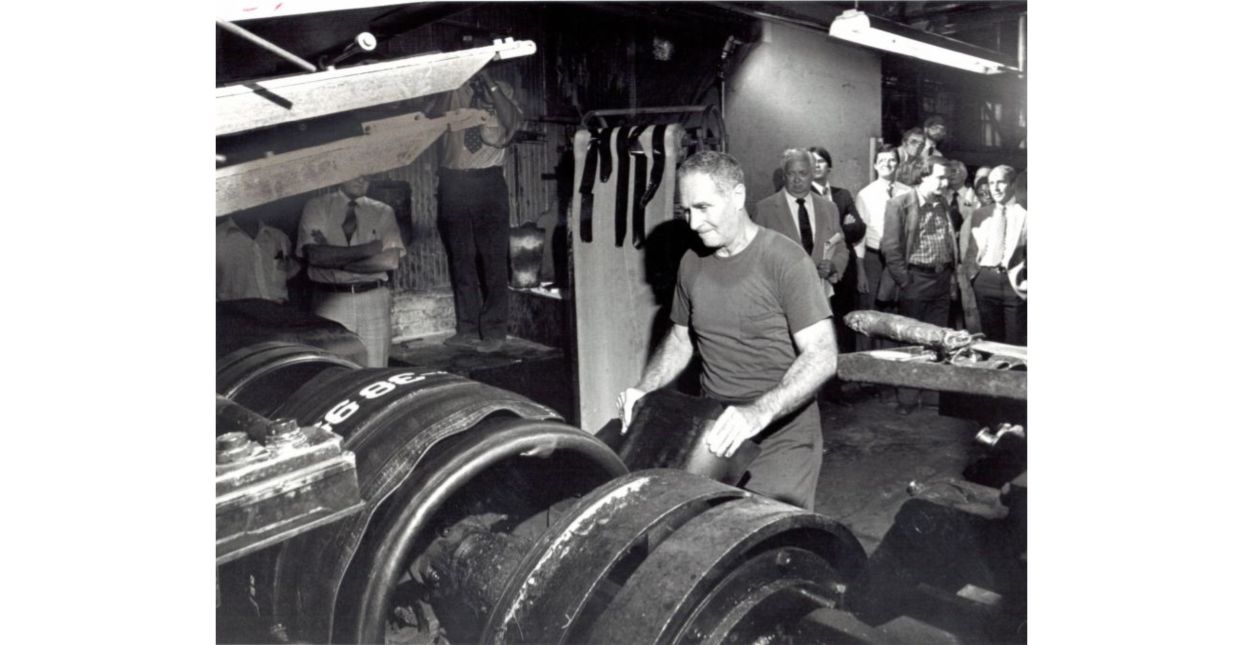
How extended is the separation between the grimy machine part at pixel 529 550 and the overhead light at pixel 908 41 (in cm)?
377

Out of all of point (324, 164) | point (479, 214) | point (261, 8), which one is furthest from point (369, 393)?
point (479, 214)

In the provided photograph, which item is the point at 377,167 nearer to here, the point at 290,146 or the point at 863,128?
the point at 290,146

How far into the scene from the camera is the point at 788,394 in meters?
2.88

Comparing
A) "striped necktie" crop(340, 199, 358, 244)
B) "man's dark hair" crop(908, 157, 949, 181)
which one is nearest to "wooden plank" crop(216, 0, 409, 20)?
"striped necktie" crop(340, 199, 358, 244)

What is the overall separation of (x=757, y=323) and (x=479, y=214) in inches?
203

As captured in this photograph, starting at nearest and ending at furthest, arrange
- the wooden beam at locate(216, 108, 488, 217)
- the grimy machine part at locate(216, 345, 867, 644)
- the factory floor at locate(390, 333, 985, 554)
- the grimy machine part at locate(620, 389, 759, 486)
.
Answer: the grimy machine part at locate(216, 345, 867, 644) → the wooden beam at locate(216, 108, 488, 217) → the grimy machine part at locate(620, 389, 759, 486) → the factory floor at locate(390, 333, 985, 554)

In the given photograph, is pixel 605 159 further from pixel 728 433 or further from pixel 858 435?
pixel 728 433

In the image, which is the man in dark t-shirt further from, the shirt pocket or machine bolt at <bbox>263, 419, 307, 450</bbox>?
machine bolt at <bbox>263, 419, 307, 450</bbox>

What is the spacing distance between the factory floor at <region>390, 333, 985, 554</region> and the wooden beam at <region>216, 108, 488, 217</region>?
3.03m

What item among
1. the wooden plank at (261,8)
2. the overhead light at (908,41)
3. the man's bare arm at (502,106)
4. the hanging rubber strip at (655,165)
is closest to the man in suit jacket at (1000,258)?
the overhead light at (908,41)

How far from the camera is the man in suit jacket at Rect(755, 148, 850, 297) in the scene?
6078 millimetres

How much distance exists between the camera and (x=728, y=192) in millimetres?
3029
